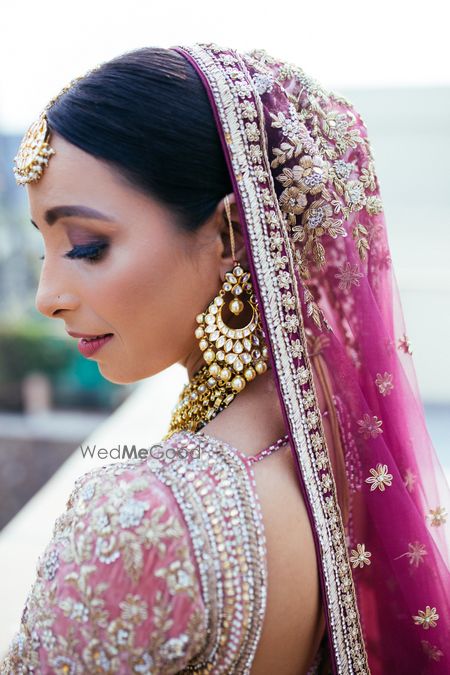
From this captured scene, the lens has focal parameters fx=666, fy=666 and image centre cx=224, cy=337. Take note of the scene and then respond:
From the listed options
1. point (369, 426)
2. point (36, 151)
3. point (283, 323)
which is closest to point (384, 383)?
point (369, 426)

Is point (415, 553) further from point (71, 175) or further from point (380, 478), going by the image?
point (71, 175)

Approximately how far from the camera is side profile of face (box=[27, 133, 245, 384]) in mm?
861

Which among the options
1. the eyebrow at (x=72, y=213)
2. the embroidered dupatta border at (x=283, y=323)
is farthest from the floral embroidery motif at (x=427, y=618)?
the eyebrow at (x=72, y=213)

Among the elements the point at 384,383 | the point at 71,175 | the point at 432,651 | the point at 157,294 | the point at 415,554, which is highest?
the point at 71,175

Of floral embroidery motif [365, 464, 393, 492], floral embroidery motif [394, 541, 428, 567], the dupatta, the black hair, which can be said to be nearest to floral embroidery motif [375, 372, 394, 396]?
the dupatta

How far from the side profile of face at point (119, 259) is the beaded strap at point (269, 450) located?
197 mm

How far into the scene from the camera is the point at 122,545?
724mm

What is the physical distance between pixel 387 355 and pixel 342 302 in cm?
11

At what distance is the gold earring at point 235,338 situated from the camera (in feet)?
3.01

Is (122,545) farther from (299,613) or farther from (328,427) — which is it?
(328,427)

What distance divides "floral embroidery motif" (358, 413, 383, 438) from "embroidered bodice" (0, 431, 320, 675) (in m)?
0.25

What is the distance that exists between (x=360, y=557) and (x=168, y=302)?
0.45m

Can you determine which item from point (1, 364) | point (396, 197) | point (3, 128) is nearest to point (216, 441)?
point (1, 364)

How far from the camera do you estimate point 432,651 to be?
0.96 meters
